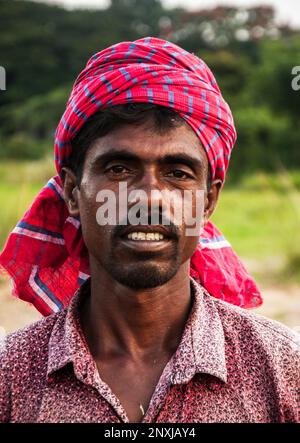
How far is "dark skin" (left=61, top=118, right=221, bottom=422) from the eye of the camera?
1.79m

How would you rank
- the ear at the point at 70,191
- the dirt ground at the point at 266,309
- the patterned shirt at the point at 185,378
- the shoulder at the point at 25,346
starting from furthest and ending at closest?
1. the dirt ground at the point at 266,309
2. the ear at the point at 70,191
3. the shoulder at the point at 25,346
4. the patterned shirt at the point at 185,378

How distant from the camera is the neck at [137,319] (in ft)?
6.25

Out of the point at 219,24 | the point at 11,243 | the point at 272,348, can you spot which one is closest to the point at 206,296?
the point at 272,348

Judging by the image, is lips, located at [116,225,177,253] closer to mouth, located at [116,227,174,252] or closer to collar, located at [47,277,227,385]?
mouth, located at [116,227,174,252]

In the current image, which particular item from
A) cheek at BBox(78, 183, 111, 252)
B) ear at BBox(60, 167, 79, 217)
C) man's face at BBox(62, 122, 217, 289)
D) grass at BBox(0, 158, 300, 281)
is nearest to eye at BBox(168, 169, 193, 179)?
man's face at BBox(62, 122, 217, 289)

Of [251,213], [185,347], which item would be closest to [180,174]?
[185,347]

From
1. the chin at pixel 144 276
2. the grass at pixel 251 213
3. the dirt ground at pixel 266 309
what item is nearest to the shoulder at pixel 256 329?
the chin at pixel 144 276

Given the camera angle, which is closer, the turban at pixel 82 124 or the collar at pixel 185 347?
the collar at pixel 185 347

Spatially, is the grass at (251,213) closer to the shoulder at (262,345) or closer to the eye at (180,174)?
the eye at (180,174)

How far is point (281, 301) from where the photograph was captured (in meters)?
6.86

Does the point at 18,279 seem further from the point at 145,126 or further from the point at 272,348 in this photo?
the point at 272,348

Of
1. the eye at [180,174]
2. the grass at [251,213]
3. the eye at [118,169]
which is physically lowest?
the grass at [251,213]

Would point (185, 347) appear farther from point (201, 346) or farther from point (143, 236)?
point (143, 236)

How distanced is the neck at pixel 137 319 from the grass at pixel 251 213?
478cm
